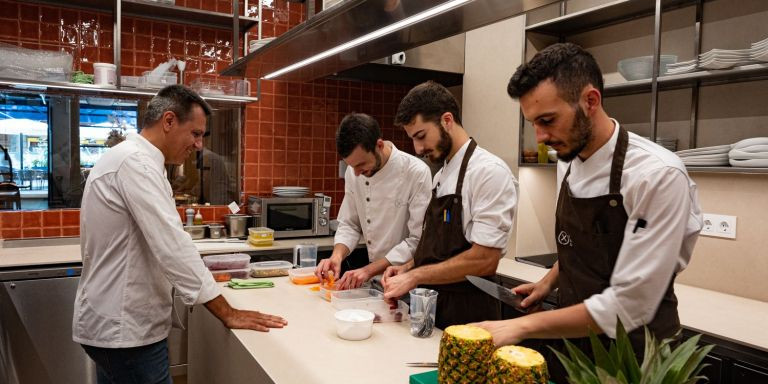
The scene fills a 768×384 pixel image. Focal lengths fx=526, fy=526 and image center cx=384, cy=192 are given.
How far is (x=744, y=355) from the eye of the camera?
1.99 metres

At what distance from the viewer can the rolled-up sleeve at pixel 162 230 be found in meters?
1.83

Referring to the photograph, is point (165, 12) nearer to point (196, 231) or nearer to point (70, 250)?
point (196, 231)

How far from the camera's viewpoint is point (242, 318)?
191 cm

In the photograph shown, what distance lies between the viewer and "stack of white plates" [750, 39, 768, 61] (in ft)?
7.87

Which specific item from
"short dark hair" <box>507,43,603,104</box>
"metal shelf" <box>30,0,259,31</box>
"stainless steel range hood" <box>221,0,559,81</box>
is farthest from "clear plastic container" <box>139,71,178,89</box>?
"short dark hair" <box>507,43,603,104</box>

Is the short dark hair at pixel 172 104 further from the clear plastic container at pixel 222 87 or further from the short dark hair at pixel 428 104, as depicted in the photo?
the clear plastic container at pixel 222 87

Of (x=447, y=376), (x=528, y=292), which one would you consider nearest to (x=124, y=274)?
(x=447, y=376)

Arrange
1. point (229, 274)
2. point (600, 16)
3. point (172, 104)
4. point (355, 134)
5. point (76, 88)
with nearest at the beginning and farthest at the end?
1. point (172, 104)
2. point (355, 134)
3. point (229, 274)
4. point (600, 16)
5. point (76, 88)

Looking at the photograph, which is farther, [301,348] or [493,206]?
[493,206]

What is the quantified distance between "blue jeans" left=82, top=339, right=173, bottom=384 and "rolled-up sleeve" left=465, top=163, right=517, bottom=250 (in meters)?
1.28

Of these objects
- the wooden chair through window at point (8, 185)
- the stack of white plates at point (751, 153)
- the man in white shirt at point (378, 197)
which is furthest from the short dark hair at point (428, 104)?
the wooden chair through window at point (8, 185)

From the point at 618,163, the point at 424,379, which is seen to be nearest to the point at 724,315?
the point at 618,163

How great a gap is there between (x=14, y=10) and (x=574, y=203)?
13.0ft

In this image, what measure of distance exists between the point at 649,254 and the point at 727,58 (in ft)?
5.95
